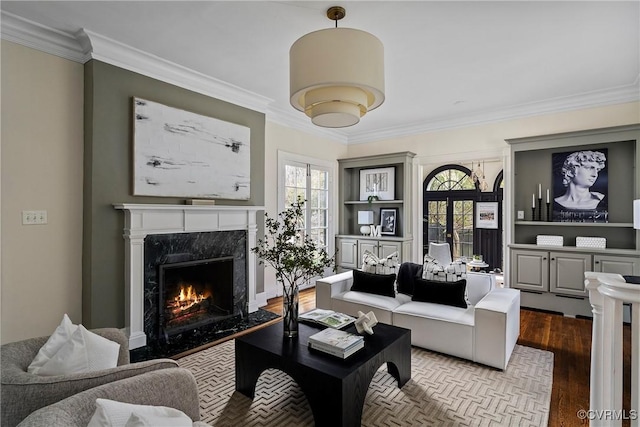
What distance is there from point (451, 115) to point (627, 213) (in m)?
2.48

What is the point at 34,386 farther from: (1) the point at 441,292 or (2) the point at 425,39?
(2) the point at 425,39

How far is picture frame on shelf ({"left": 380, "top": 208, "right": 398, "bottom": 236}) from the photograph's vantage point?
19.1 feet

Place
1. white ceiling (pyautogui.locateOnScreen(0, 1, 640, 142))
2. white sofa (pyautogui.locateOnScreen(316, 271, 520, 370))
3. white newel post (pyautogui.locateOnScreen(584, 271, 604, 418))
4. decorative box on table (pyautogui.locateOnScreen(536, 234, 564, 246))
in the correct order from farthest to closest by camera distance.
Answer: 1. decorative box on table (pyautogui.locateOnScreen(536, 234, 564, 246))
2. white sofa (pyautogui.locateOnScreen(316, 271, 520, 370))
3. white ceiling (pyautogui.locateOnScreen(0, 1, 640, 142))
4. white newel post (pyautogui.locateOnScreen(584, 271, 604, 418))

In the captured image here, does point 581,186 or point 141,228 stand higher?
point 581,186

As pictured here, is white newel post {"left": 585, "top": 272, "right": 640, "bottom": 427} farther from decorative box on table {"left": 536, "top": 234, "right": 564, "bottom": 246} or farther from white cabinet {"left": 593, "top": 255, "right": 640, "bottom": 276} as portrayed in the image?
decorative box on table {"left": 536, "top": 234, "right": 564, "bottom": 246}

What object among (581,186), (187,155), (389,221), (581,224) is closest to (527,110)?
(581,186)

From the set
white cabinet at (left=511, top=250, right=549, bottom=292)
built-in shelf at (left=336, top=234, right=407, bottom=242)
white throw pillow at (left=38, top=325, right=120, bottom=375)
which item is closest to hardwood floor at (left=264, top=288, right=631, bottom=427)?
white cabinet at (left=511, top=250, right=549, bottom=292)

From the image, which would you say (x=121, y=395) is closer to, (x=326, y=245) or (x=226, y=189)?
(x=226, y=189)

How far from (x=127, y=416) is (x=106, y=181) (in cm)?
252

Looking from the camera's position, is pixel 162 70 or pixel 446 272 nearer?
pixel 446 272

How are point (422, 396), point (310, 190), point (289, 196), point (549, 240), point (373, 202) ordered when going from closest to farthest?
point (422, 396) → point (549, 240) → point (289, 196) → point (310, 190) → point (373, 202)

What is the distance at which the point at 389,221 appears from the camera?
19.2 feet

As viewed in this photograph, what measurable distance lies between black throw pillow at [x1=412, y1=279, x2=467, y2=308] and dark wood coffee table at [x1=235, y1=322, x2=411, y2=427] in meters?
0.80

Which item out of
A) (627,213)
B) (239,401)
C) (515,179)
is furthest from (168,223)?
(627,213)
